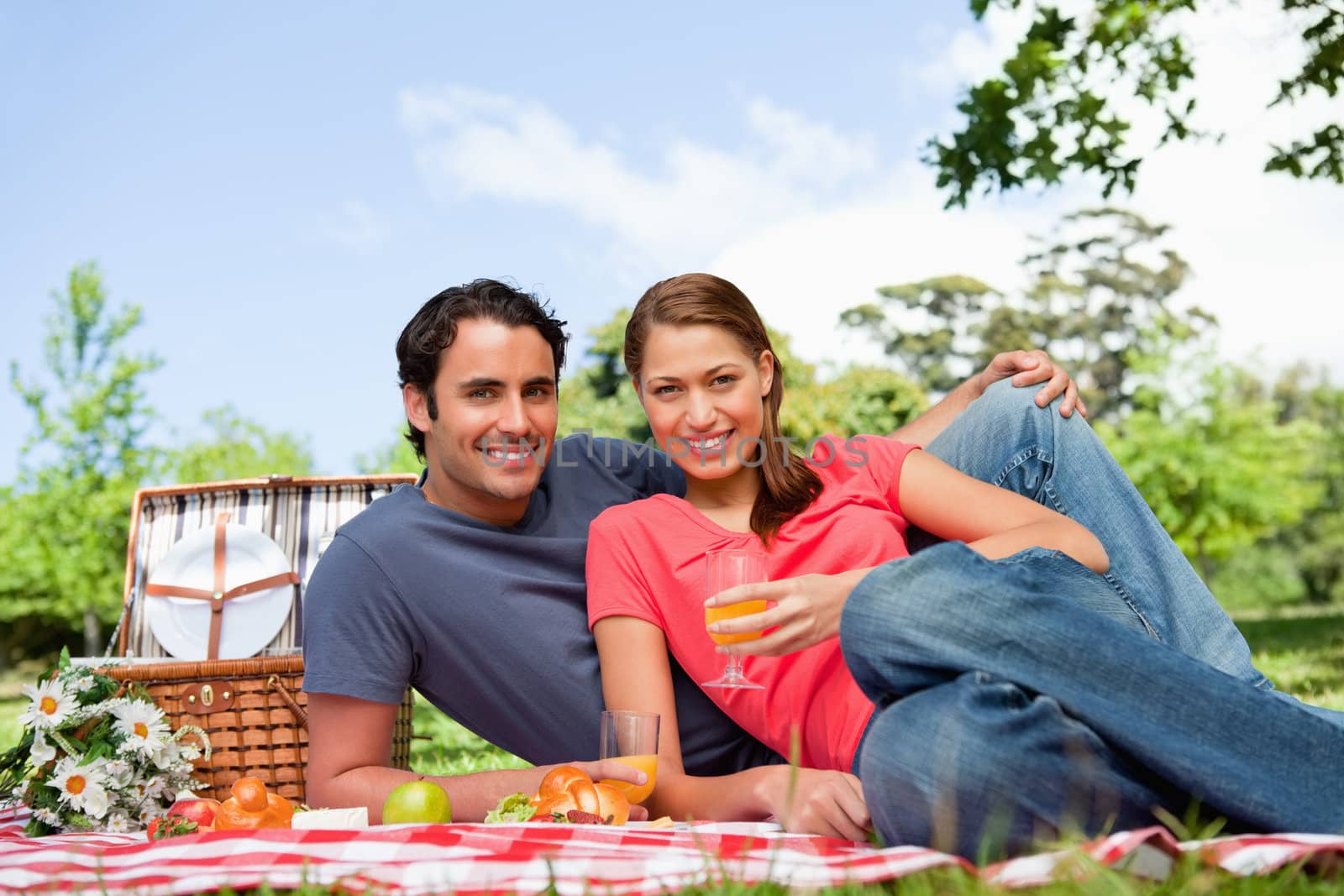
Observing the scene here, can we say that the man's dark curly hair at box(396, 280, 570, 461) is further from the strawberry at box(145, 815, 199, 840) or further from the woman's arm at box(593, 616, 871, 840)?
the strawberry at box(145, 815, 199, 840)

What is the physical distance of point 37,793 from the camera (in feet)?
11.1

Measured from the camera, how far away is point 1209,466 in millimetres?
26922

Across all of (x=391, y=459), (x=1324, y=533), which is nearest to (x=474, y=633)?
(x=391, y=459)

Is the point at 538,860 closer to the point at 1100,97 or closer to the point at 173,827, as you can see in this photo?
the point at 173,827

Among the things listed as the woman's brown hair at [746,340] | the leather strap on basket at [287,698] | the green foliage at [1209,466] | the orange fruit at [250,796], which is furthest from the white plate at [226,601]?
the green foliage at [1209,466]

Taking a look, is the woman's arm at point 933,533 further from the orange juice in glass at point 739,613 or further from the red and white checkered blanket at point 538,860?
the red and white checkered blanket at point 538,860

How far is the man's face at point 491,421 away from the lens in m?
3.35

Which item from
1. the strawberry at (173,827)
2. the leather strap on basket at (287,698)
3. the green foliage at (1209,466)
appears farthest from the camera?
the green foliage at (1209,466)

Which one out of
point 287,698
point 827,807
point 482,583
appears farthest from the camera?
point 287,698

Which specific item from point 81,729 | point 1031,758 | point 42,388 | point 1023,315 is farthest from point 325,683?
point 1023,315

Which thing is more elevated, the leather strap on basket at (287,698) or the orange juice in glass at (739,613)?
the orange juice in glass at (739,613)

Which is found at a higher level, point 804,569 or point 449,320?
point 449,320

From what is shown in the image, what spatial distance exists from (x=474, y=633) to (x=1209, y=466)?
89.6ft

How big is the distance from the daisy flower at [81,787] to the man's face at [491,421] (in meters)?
1.33
